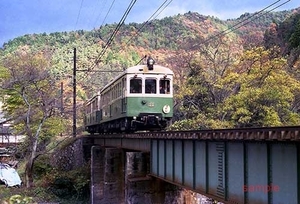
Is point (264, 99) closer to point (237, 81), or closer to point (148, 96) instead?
point (237, 81)

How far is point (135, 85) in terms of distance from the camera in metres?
21.7

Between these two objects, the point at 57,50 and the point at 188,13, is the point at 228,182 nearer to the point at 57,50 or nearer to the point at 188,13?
the point at 57,50

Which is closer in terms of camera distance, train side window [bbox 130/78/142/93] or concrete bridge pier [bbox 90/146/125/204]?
train side window [bbox 130/78/142/93]

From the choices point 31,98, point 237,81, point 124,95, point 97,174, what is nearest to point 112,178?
point 97,174

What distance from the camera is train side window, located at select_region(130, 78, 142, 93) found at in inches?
851

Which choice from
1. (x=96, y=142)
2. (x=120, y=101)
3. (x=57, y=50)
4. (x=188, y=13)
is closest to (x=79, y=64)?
(x=57, y=50)

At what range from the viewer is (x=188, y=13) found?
119 meters

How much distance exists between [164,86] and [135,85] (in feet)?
4.65

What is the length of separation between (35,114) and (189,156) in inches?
1063

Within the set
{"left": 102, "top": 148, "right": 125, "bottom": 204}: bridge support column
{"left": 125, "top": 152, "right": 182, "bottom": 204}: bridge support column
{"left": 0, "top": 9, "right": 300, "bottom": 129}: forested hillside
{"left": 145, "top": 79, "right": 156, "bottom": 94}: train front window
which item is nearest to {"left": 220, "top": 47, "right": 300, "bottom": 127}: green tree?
{"left": 0, "top": 9, "right": 300, "bottom": 129}: forested hillside

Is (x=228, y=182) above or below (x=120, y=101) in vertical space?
below

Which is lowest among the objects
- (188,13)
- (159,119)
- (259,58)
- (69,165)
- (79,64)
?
(69,165)

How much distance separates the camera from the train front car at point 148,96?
21.5 m

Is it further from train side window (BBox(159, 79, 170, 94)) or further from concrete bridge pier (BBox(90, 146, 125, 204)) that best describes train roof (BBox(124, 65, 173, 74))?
concrete bridge pier (BBox(90, 146, 125, 204))
